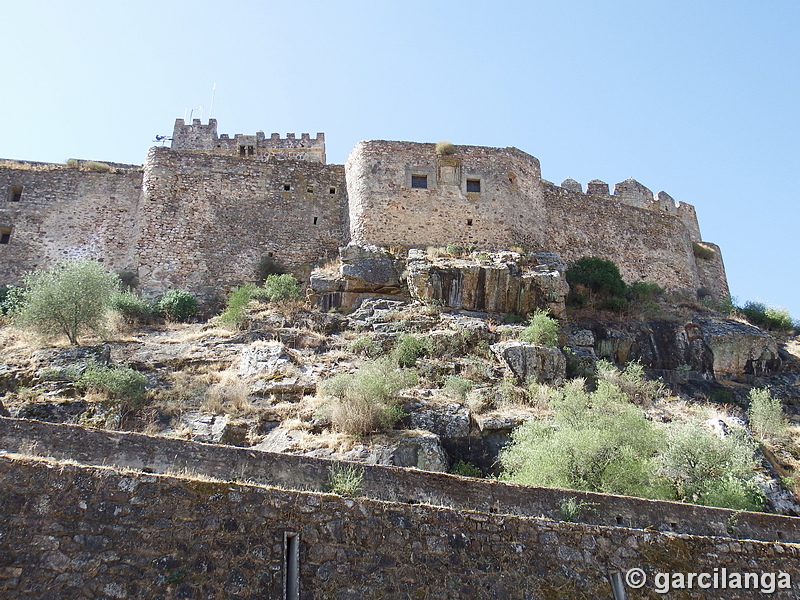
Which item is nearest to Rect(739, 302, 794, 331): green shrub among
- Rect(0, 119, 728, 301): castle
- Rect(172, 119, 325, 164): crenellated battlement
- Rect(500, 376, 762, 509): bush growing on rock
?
Rect(0, 119, 728, 301): castle

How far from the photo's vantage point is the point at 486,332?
61.5 ft

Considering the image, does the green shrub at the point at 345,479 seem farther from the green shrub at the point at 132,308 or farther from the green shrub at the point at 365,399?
the green shrub at the point at 132,308

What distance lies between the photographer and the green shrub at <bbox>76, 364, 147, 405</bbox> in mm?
13852

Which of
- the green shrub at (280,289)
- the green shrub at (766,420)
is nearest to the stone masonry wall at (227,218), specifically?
the green shrub at (280,289)

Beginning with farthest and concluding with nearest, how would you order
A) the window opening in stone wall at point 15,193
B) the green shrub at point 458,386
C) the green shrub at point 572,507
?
the window opening in stone wall at point 15,193 → the green shrub at point 458,386 → the green shrub at point 572,507

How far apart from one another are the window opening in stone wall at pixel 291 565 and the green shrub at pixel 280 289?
14.3 meters

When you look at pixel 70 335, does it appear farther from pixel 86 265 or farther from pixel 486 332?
pixel 486 332

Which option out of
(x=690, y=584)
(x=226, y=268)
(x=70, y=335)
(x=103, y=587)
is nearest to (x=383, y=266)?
(x=226, y=268)

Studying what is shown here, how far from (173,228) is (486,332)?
11.0m

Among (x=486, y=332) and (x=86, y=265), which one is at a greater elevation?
(x=86, y=265)

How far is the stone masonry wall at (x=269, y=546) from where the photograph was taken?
586 cm

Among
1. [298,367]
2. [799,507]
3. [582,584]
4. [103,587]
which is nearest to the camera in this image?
[103,587]

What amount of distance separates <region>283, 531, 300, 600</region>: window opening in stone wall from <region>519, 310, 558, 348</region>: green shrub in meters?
12.5

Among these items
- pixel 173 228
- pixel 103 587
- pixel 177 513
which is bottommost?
pixel 103 587
